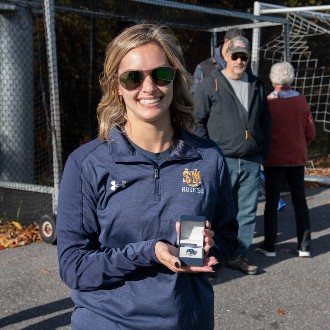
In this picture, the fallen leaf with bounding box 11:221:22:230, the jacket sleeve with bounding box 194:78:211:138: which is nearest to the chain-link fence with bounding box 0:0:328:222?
the fallen leaf with bounding box 11:221:22:230

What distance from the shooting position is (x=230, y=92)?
16.4 feet

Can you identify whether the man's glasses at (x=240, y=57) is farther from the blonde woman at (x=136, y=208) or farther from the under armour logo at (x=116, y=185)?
the under armour logo at (x=116, y=185)

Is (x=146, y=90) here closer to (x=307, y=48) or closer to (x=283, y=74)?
(x=283, y=74)

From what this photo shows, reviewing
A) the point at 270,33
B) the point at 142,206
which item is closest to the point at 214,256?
the point at 142,206

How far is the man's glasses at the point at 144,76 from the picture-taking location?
1.92m

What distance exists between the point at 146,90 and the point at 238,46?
10.8ft

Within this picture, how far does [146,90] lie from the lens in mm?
1924

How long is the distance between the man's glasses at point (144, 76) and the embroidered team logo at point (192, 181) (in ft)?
1.04

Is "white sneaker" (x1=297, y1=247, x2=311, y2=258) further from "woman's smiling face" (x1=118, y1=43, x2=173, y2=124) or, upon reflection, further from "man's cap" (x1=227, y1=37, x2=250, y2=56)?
"woman's smiling face" (x1=118, y1=43, x2=173, y2=124)

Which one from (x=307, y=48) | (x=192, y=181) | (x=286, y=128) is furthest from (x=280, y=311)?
(x=307, y=48)

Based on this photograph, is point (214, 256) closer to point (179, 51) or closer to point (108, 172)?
point (108, 172)

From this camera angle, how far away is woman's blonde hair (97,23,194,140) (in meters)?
1.93

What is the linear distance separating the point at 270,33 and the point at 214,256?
8519 mm

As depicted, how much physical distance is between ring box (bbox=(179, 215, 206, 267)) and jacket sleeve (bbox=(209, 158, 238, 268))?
0.93ft
